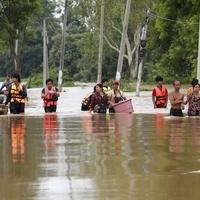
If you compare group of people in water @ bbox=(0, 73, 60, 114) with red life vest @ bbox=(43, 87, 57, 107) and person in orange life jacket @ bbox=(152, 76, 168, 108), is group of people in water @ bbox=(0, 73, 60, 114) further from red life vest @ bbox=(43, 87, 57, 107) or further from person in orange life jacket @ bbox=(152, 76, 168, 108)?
person in orange life jacket @ bbox=(152, 76, 168, 108)

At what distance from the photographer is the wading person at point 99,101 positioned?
66.2ft

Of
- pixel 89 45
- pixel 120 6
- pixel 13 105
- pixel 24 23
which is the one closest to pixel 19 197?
pixel 13 105

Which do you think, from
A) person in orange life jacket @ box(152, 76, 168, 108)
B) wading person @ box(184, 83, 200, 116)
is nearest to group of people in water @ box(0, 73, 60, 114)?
person in orange life jacket @ box(152, 76, 168, 108)

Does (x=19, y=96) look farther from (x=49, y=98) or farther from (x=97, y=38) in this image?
(x=97, y=38)

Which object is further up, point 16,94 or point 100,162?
point 16,94

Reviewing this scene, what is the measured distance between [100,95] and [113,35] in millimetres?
66470

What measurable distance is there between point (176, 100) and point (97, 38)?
6347 cm

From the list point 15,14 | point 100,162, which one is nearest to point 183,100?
point 100,162

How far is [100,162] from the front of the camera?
9.48 meters

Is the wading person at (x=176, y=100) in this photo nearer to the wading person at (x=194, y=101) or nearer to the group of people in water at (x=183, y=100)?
the group of people in water at (x=183, y=100)

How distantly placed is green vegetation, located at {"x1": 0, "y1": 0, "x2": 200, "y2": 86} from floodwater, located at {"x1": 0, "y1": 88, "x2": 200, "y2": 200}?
617 inches

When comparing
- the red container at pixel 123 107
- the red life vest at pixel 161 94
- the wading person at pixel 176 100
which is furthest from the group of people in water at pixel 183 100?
the red life vest at pixel 161 94

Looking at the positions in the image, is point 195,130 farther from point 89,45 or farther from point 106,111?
point 89,45

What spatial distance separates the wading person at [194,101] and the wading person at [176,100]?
0.71ft
